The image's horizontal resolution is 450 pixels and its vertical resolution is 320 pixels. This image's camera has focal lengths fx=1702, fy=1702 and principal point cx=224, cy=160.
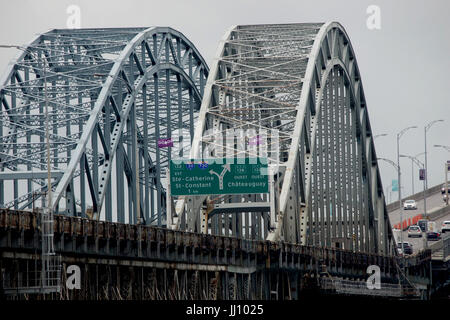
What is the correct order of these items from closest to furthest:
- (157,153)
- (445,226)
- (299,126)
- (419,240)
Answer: (299,126), (157,153), (419,240), (445,226)

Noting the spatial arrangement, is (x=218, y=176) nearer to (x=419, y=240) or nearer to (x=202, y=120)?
(x=202, y=120)

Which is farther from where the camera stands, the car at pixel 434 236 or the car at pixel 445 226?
the car at pixel 445 226

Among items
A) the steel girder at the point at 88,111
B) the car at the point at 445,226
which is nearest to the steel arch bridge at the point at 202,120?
the steel girder at the point at 88,111

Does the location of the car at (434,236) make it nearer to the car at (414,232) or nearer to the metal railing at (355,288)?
the car at (414,232)

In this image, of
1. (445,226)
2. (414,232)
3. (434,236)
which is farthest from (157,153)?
(445,226)

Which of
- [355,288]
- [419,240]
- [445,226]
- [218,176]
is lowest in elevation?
[355,288]

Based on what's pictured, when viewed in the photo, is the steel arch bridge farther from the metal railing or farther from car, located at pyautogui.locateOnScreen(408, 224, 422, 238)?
car, located at pyautogui.locateOnScreen(408, 224, 422, 238)

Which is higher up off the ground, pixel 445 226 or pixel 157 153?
pixel 157 153
